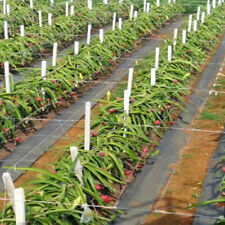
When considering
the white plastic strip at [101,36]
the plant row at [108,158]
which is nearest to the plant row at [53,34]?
the white plastic strip at [101,36]

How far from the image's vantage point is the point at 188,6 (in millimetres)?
20062

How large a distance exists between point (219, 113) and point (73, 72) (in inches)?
111

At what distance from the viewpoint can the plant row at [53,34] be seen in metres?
10.2

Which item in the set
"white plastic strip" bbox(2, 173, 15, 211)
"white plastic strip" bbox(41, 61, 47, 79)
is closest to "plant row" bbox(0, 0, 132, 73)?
"white plastic strip" bbox(41, 61, 47, 79)

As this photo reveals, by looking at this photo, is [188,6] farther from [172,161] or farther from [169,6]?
[172,161]

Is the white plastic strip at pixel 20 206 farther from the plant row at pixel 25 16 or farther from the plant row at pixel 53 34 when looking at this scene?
the plant row at pixel 25 16

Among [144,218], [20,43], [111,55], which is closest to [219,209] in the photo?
[144,218]

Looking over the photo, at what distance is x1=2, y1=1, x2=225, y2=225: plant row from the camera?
14.0 feet

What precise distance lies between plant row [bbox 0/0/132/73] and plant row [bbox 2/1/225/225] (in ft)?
8.37

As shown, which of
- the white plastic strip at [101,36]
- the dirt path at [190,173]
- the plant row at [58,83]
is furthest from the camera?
the white plastic strip at [101,36]

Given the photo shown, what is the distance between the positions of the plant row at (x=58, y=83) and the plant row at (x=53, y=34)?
1.28 metres

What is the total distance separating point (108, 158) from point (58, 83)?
3.14 m

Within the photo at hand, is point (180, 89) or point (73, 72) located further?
point (73, 72)

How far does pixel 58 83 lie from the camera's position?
8.27 meters
